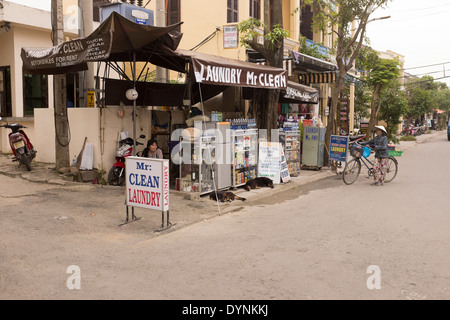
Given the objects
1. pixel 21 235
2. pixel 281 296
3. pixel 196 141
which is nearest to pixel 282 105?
pixel 196 141

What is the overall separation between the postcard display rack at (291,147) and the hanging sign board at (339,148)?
1.25 meters

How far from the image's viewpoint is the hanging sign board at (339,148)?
566 inches

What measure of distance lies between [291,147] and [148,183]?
24.3 ft

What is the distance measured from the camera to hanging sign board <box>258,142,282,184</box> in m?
12.2

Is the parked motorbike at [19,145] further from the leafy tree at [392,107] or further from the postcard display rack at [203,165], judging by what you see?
the leafy tree at [392,107]

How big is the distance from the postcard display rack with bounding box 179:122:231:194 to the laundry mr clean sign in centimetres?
255

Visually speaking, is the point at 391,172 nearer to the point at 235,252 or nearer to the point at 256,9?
the point at 235,252

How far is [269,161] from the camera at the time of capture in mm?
12281

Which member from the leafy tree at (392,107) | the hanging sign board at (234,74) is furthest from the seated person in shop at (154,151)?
the leafy tree at (392,107)

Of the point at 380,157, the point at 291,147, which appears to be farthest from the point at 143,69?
the point at 380,157

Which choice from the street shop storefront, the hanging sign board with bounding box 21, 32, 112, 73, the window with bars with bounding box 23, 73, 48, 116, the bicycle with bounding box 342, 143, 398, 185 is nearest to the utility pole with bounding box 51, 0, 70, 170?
the street shop storefront
